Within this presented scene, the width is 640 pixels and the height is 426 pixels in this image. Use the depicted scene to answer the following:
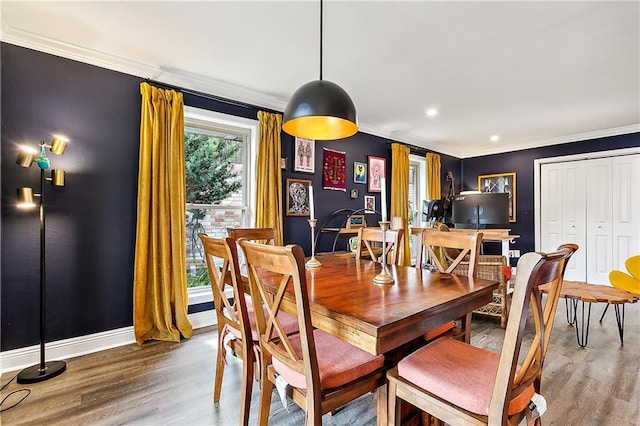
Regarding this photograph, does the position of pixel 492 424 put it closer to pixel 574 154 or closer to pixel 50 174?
pixel 50 174

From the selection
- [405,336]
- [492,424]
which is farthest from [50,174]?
[492,424]

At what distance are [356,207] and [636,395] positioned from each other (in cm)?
323

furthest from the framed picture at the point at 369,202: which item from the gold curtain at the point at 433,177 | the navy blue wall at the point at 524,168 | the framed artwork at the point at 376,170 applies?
the navy blue wall at the point at 524,168

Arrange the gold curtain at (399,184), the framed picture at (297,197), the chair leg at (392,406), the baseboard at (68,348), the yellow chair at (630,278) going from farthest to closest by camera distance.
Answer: the gold curtain at (399,184)
the framed picture at (297,197)
the yellow chair at (630,278)
the baseboard at (68,348)
the chair leg at (392,406)

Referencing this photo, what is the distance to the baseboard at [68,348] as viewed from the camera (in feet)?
7.26

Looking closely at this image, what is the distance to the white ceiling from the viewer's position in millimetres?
1998

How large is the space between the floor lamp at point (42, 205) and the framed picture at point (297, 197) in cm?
209

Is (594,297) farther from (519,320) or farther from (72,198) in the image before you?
(72,198)

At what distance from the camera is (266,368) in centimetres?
140

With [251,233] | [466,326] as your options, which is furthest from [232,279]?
[466,326]

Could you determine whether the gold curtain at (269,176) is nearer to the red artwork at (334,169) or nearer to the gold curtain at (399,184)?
the red artwork at (334,169)

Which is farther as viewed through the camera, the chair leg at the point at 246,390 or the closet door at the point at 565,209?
the closet door at the point at 565,209

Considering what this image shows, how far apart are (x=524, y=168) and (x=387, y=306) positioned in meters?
5.77

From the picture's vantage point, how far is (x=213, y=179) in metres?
3.29
